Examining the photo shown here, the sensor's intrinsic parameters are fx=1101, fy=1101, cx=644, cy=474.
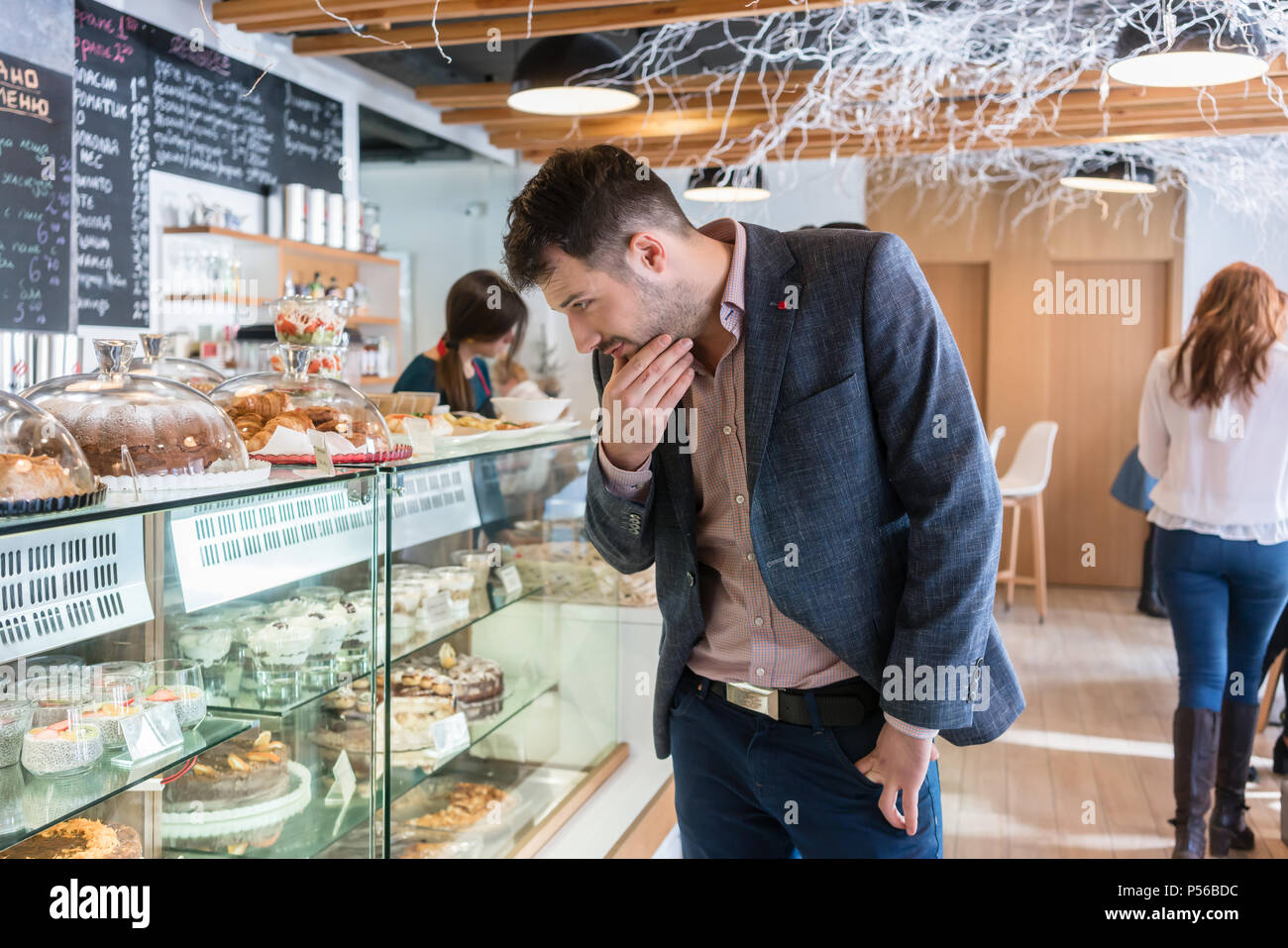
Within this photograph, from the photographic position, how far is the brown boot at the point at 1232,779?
3244mm

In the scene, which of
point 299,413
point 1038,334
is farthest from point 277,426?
point 1038,334

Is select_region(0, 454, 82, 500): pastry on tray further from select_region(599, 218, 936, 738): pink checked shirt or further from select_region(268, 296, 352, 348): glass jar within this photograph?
A: select_region(268, 296, 352, 348): glass jar

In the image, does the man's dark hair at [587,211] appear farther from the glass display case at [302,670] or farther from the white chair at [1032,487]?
the white chair at [1032,487]

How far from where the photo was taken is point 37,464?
1208 mm

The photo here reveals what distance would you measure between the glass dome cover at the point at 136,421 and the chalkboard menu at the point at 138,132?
3.14m

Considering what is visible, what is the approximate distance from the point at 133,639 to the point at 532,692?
4.15 feet

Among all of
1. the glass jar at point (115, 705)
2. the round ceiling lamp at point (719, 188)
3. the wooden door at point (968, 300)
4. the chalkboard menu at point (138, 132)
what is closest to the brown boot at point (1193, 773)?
the glass jar at point (115, 705)

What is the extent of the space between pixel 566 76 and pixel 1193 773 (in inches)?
118

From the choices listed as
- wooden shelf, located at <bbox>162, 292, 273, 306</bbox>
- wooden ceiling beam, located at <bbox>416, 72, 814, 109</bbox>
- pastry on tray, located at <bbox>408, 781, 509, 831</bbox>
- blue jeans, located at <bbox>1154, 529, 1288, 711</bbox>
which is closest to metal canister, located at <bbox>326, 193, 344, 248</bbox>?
wooden shelf, located at <bbox>162, 292, 273, 306</bbox>

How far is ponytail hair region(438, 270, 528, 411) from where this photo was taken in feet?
12.1

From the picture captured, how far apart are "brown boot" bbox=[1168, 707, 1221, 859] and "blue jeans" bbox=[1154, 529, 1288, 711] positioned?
63 mm
